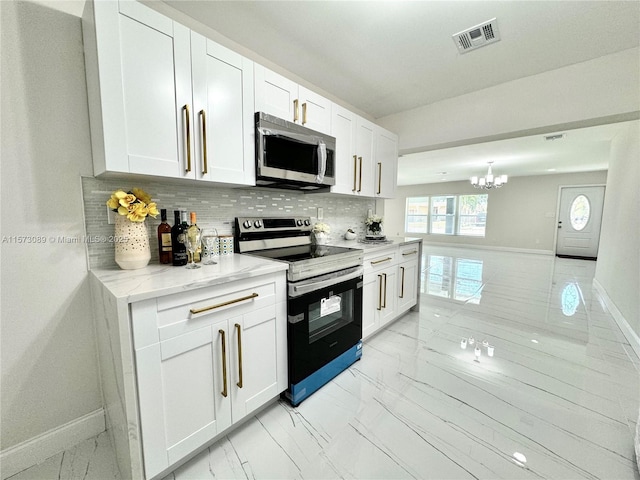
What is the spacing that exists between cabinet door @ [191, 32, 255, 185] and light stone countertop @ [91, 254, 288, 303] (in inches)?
20.1

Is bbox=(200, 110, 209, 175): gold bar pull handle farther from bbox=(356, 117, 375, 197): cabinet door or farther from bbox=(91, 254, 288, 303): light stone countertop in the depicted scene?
bbox=(356, 117, 375, 197): cabinet door

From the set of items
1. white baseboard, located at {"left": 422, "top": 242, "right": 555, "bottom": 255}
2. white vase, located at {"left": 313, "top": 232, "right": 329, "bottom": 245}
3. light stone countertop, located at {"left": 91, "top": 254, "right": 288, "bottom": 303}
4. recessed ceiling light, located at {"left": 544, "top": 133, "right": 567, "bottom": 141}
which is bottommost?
white baseboard, located at {"left": 422, "top": 242, "right": 555, "bottom": 255}

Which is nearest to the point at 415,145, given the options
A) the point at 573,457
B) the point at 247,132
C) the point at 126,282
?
the point at 247,132

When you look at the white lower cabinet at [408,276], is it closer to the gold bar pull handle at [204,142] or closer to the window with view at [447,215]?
the gold bar pull handle at [204,142]

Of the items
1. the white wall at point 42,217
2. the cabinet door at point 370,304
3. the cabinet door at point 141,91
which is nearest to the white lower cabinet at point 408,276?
the cabinet door at point 370,304

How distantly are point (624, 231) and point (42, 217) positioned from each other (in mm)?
5373

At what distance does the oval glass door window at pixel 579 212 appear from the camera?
22.5ft

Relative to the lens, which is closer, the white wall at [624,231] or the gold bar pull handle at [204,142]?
the gold bar pull handle at [204,142]

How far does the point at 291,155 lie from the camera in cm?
178

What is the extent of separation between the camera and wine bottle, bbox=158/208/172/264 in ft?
4.87

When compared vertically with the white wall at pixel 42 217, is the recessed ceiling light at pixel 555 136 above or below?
above

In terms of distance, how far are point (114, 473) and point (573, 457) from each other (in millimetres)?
2209

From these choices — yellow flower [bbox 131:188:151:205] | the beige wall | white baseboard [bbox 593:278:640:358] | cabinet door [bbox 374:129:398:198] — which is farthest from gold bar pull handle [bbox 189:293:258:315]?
the beige wall

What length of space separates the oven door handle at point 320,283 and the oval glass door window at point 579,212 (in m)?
8.39
